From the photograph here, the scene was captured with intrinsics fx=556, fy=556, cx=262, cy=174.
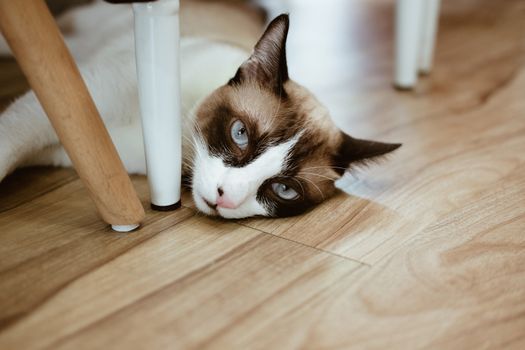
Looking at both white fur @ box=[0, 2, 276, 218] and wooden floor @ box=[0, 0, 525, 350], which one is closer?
wooden floor @ box=[0, 0, 525, 350]

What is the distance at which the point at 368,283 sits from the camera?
0.94m

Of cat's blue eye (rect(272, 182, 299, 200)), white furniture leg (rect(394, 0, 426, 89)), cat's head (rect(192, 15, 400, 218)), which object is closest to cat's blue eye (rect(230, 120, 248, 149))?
cat's head (rect(192, 15, 400, 218))

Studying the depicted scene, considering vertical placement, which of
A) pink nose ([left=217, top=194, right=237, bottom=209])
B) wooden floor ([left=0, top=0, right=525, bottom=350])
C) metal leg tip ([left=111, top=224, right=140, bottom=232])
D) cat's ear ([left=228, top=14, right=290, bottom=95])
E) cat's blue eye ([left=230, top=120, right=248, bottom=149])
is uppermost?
cat's ear ([left=228, top=14, right=290, bottom=95])

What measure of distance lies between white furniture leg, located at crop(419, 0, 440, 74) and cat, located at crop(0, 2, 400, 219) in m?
1.13

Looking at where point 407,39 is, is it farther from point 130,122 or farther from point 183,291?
point 183,291

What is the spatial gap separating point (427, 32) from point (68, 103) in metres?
1.81

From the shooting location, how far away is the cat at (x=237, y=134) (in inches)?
43.4

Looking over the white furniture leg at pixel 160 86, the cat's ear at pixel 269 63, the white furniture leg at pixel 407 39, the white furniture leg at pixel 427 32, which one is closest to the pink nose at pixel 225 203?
the white furniture leg at pixel 160 86

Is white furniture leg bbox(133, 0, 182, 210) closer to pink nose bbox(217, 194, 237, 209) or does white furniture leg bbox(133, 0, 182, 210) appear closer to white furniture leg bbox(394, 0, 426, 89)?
pink nose bbox(217, 194, 237, 209)

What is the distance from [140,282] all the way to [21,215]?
37 centimetres

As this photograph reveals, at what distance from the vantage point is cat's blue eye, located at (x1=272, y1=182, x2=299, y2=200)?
44.8 inches

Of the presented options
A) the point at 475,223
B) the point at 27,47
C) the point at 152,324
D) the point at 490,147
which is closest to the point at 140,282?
the point at 152,324

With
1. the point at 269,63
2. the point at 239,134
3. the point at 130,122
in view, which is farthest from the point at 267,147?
the point at 130,122

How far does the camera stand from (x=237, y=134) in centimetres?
114
